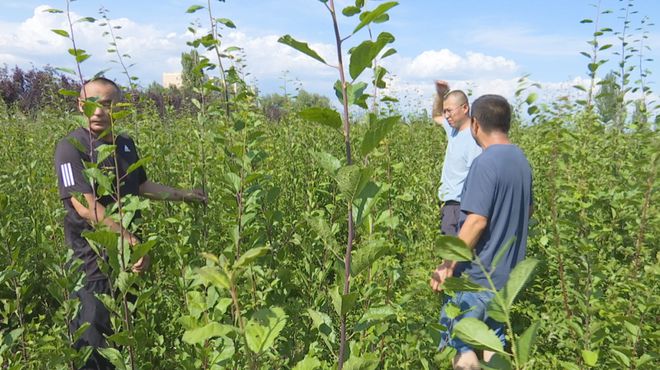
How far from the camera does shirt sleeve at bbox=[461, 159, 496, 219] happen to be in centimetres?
248

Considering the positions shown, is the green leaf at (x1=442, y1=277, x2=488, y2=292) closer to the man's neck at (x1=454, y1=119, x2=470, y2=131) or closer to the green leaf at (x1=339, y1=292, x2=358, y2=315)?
the green leaf at (x1=339, y1=292, x2=358, y2=315)

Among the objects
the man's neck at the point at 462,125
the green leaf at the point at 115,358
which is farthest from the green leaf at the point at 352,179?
the man's neck at the point at 462,125

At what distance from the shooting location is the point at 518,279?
2.30 feet

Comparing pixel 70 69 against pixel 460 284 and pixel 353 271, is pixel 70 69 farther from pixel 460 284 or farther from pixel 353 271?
pixel 460 284

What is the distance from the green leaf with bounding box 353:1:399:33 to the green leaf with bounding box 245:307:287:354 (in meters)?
0.65

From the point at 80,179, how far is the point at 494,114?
225 cm

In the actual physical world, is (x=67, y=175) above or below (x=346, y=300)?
above

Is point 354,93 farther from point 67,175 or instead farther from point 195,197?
point 67,175

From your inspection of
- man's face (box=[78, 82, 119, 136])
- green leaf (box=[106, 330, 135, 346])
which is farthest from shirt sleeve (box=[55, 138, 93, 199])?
green leaf (box=[106, 330, 135, 346])

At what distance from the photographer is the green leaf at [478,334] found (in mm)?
686

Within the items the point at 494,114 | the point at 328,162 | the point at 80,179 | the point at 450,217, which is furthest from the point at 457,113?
the point at 328,162

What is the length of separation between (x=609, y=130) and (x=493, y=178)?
3.52 m

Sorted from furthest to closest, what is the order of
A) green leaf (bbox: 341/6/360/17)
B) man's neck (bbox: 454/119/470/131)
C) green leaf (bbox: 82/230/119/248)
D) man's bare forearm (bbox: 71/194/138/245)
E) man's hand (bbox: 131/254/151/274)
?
1. man's neck (bbox: 454/119/470/131)
2. man's hand (bbox: 131/254/151/274)
3. man's bare forearm (bbox: 71/194/138/245)
4. green leaf (bbox: 82/230/119/248)
5. green leaf (bbox: 341/6/360/17)

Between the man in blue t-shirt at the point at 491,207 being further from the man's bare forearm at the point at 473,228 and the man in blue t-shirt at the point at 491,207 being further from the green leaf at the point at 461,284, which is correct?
the green leaf at the point at 461,284
